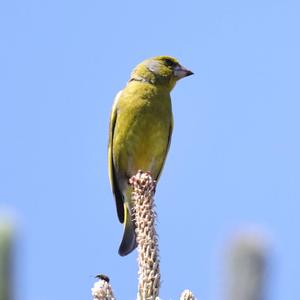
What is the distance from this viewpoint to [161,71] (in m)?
6.64

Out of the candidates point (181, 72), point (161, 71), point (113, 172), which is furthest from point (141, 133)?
point (181, 72)

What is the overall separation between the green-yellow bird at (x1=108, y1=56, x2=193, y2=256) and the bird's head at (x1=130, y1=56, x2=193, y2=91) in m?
0.23

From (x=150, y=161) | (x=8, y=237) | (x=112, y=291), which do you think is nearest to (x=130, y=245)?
(x=150, y=161)

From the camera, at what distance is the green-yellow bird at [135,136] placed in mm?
5668

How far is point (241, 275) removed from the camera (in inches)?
39.7

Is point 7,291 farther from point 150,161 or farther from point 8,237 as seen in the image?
point 150,161

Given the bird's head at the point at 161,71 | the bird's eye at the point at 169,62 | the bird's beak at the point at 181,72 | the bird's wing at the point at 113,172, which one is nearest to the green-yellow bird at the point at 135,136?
the bird's wing at the point at 113,172

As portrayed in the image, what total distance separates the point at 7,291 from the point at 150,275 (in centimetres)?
116

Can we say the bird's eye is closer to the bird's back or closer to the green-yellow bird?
the green-yellow bird

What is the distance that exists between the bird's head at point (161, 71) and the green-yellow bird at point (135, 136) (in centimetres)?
23

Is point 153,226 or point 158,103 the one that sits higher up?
point 158,103

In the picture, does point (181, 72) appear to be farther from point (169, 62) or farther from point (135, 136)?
point (135, 136)

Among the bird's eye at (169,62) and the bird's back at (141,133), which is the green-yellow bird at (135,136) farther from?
the bird's eye at (169,62)

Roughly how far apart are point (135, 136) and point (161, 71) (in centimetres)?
117
